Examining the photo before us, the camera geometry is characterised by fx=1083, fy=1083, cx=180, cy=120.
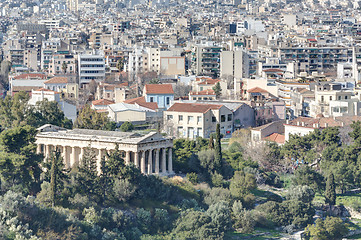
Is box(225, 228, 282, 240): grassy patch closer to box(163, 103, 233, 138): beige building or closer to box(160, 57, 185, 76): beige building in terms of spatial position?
box(163, 103, 233, 138): beige building

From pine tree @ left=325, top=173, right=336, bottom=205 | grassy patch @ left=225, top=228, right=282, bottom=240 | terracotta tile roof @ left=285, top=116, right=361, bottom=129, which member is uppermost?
terracotta tile roof @ left=285, top=116, right=361, bottom=129

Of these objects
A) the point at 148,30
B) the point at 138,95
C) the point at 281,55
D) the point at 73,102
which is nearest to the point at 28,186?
the point at 73,102

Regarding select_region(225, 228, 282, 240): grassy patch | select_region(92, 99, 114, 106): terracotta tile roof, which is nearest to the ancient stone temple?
select_region(225, 228, 282, 240): grassy patch

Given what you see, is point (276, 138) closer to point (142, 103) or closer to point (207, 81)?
point (142, 103)

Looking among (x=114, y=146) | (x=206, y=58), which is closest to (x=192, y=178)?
(x=114, y=146)

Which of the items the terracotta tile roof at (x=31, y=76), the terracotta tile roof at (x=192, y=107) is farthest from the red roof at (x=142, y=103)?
the terracotta tile roof at (x=31, y=76)
